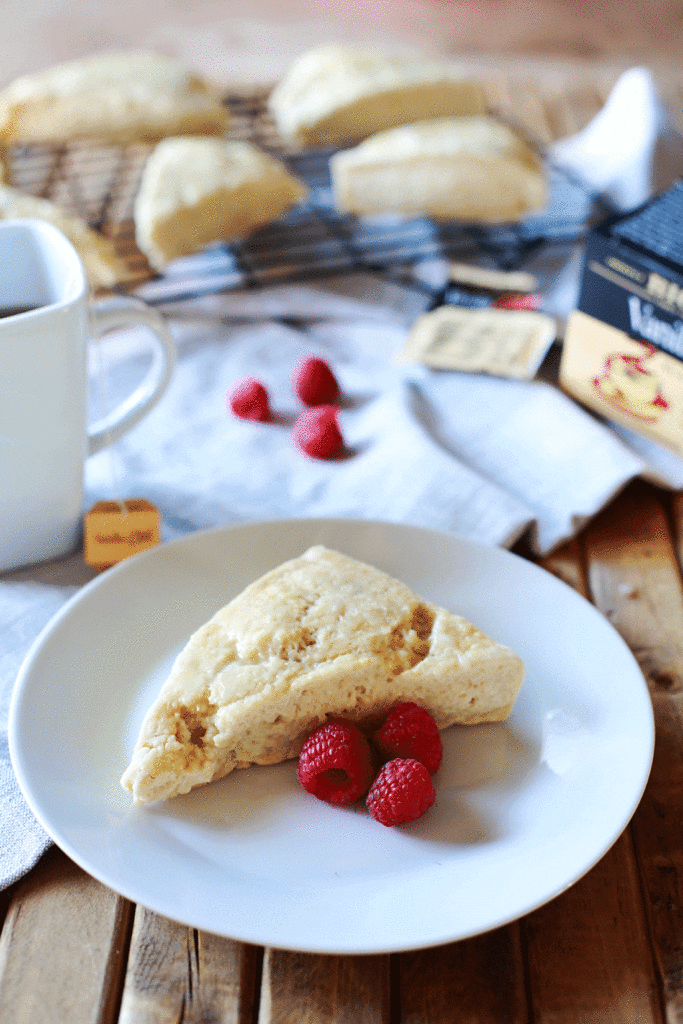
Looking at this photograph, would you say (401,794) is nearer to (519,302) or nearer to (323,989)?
(323,989)

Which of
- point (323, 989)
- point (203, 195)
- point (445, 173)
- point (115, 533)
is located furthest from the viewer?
point (445, 173)

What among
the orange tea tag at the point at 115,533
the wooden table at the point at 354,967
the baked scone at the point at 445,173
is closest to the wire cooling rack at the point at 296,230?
the baked scone at the point at 445,173

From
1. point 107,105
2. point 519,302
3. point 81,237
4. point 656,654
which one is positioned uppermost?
point 107,105

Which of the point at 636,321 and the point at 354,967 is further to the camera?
the point at 636,321

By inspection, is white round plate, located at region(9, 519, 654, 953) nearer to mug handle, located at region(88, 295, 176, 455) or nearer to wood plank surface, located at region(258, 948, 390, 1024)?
wood plank surface, located at region(258, 948, 390, 1024)

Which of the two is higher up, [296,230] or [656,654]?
[296,230]

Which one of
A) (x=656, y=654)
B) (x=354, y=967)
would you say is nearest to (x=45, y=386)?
(x=354, y=967)

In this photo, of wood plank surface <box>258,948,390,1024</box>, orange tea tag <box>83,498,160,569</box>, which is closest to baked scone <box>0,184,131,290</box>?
orange tea tag <box>83,498,160,569</box>

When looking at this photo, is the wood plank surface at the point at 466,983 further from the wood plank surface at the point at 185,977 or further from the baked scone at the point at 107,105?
the baked scone at the point at 107,105
